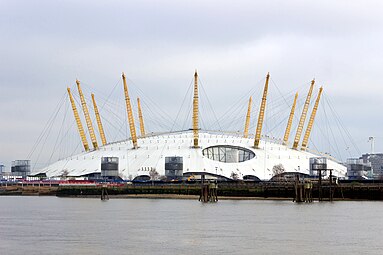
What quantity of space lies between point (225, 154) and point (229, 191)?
130 ft

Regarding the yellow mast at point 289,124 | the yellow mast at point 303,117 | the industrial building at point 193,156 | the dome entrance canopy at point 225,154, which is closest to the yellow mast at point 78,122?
the industrial building at point 193,156

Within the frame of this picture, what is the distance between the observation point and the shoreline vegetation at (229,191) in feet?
356

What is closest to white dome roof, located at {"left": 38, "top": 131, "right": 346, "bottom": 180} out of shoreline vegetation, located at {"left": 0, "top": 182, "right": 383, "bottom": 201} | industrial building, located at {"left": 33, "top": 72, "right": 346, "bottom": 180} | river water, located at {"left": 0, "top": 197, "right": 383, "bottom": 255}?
industrial building, located at {"left": 33, "top": 72, "right": 346, "bottom": 180}

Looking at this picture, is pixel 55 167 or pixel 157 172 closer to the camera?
pixel 157 172

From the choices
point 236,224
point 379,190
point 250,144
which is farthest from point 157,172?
point 236,224

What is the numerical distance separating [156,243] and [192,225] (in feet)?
42.6

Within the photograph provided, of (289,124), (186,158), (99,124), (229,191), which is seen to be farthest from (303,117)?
(229,191)

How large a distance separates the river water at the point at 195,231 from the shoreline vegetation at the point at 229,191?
22.9 meters

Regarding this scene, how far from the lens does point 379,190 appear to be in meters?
105

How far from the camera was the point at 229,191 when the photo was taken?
119125 mm

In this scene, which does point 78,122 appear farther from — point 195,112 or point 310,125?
point 310,125

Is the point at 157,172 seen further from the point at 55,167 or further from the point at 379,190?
the point at 379,190

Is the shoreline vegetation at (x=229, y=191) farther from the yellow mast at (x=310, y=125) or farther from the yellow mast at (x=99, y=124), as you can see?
the yellow mast at (x=310, y=125)

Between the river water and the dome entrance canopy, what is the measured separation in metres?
72.7
